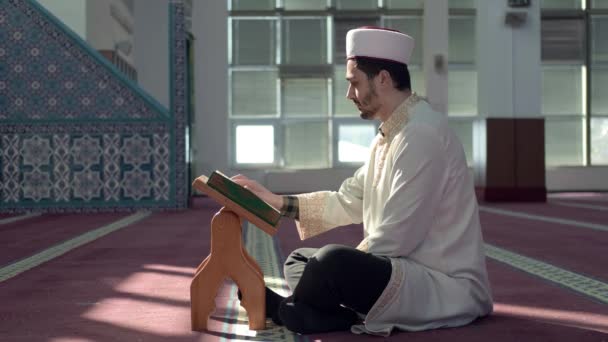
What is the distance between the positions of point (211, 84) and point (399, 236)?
9251 millimetres

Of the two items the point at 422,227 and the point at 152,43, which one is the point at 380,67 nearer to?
the point at 422,227

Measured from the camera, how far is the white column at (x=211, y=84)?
36.4 ft

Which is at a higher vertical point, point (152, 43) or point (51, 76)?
point (152, 43)

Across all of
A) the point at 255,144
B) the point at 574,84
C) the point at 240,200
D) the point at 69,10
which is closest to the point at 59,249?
the point at 240,200

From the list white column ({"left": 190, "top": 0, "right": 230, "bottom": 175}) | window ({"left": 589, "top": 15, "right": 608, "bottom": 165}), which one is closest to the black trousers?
white column ({"left": 190, "top": 0, "right": 230, "bottom": 175})

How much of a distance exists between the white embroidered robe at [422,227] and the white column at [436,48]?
796 cm

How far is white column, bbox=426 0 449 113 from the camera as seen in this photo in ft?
33.1

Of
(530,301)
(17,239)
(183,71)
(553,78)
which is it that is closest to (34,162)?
(183,71)

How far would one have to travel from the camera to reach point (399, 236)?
2.14 m

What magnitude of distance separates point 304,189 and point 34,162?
16.1 feet

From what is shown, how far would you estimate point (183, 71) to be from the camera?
748 cm

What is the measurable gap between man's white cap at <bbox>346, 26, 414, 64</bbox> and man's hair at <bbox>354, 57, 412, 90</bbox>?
0.4 inches

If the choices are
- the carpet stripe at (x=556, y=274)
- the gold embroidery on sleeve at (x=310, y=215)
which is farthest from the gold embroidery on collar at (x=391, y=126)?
the carpet stripe at (x=556, y=274)

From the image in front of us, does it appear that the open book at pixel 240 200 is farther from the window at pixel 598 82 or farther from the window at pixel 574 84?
the window at pixel 598 82
